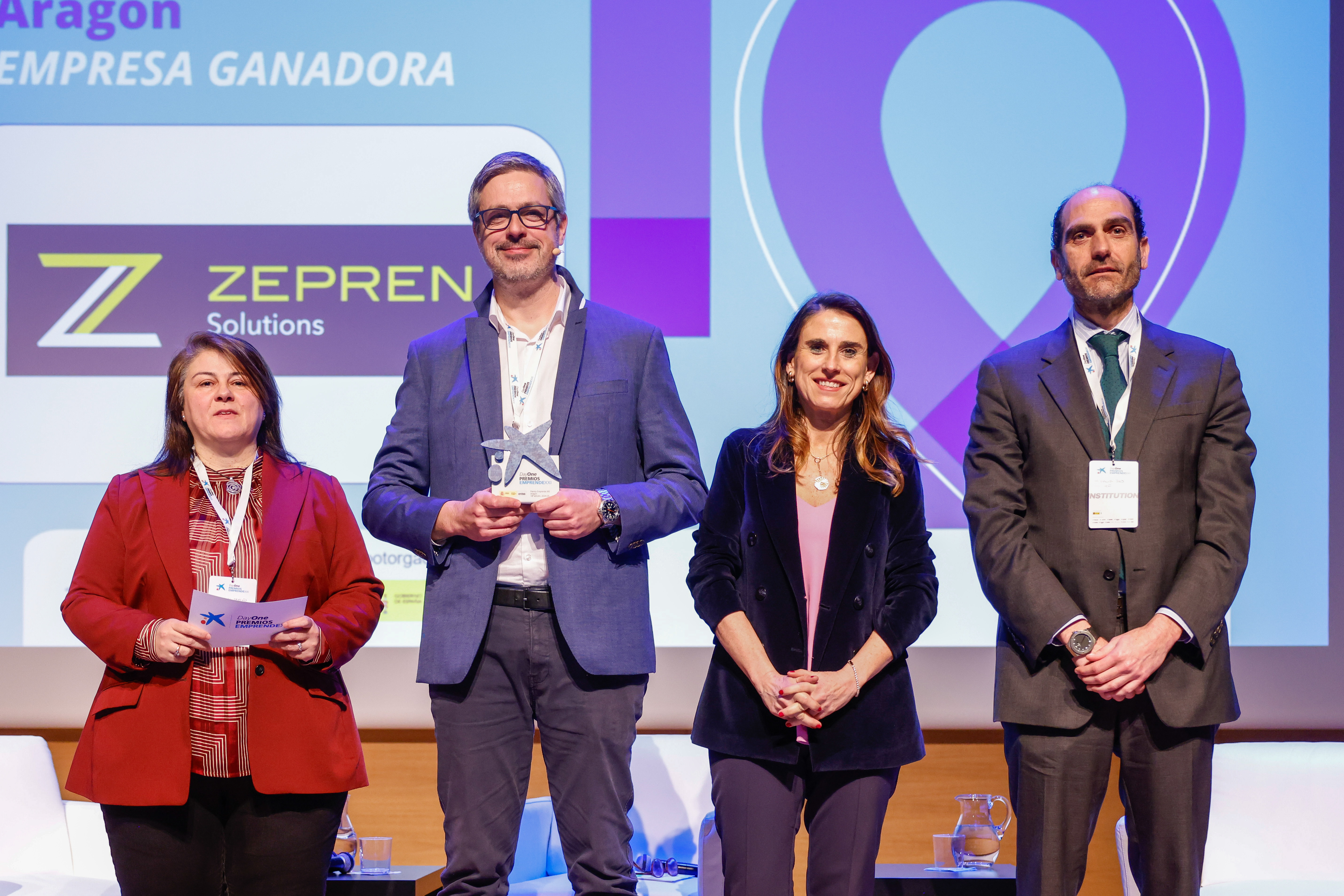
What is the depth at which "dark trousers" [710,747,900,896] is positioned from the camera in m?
2.21

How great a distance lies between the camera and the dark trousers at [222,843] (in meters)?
2.21

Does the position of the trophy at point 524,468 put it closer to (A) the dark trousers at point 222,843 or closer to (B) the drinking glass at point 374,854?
(A) the dark trousers at point 222,843

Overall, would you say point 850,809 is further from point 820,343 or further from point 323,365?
point 323,365

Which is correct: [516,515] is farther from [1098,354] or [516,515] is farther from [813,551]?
[1098,354]

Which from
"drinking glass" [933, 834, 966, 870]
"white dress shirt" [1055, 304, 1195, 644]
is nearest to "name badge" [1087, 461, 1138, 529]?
"white dress shirt" [1055, 304, 1195, 644]

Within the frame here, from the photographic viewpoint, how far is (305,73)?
12.1ft

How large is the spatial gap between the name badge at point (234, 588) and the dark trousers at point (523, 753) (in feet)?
1.46

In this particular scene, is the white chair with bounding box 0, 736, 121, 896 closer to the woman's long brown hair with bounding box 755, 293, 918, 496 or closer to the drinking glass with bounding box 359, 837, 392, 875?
the drinking glass with bounding box 359, 837, 392, 875

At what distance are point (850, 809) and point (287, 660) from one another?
48.8 inches

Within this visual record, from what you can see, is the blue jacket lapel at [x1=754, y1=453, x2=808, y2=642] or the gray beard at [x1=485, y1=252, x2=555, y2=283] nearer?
the blue jacket lapel at [x1=754, y1=453, x2=808, y2=642]

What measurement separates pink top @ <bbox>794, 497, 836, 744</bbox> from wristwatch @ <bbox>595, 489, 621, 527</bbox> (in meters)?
0.39

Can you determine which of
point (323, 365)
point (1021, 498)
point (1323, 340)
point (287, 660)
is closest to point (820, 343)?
Result: point (1021, 498)

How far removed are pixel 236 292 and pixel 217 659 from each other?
5.81 ft

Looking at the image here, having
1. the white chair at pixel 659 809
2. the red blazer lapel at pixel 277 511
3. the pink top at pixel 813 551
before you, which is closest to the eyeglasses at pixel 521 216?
the red blazer lapel at pixel 277 511
